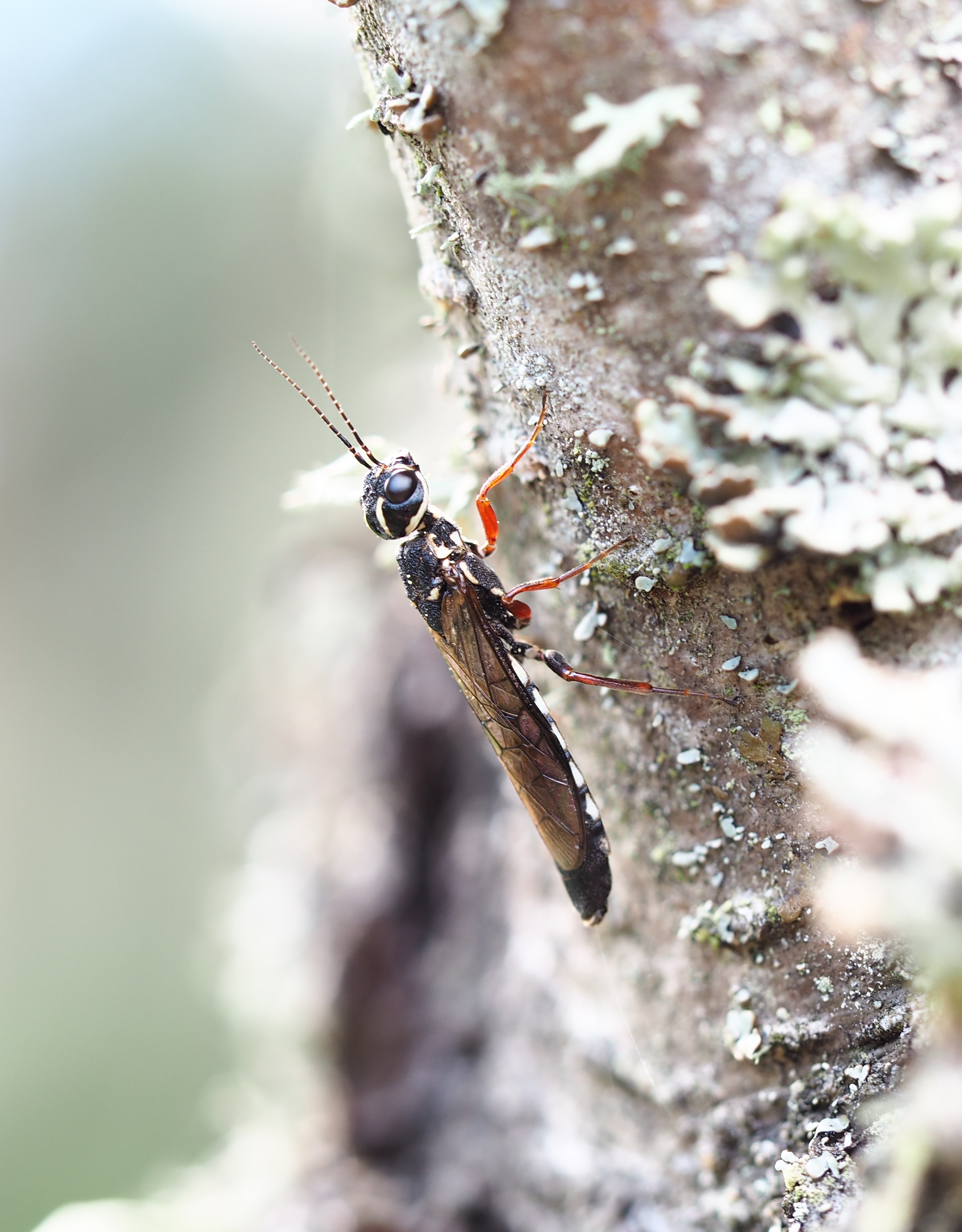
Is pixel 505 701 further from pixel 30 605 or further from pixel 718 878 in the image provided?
pixel 30 605

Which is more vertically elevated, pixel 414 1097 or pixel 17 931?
pixel 17 931

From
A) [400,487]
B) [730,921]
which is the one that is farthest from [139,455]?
[730,921]

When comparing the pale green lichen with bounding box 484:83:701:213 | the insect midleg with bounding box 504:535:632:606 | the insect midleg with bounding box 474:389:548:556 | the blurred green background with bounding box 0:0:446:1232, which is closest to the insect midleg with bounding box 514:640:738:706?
the insect midleg with bounding box 504:535:632:606

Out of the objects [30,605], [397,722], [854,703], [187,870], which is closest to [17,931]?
[187,870]

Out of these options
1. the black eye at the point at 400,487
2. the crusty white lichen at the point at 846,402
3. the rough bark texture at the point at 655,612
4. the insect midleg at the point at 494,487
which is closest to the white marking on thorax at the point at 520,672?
the rough bark texture at the point at 655,612

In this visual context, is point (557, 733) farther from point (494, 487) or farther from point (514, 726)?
point (494, 487)

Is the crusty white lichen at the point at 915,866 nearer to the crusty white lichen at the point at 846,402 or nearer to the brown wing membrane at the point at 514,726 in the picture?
the crusty white lichen at the point at 846,402
